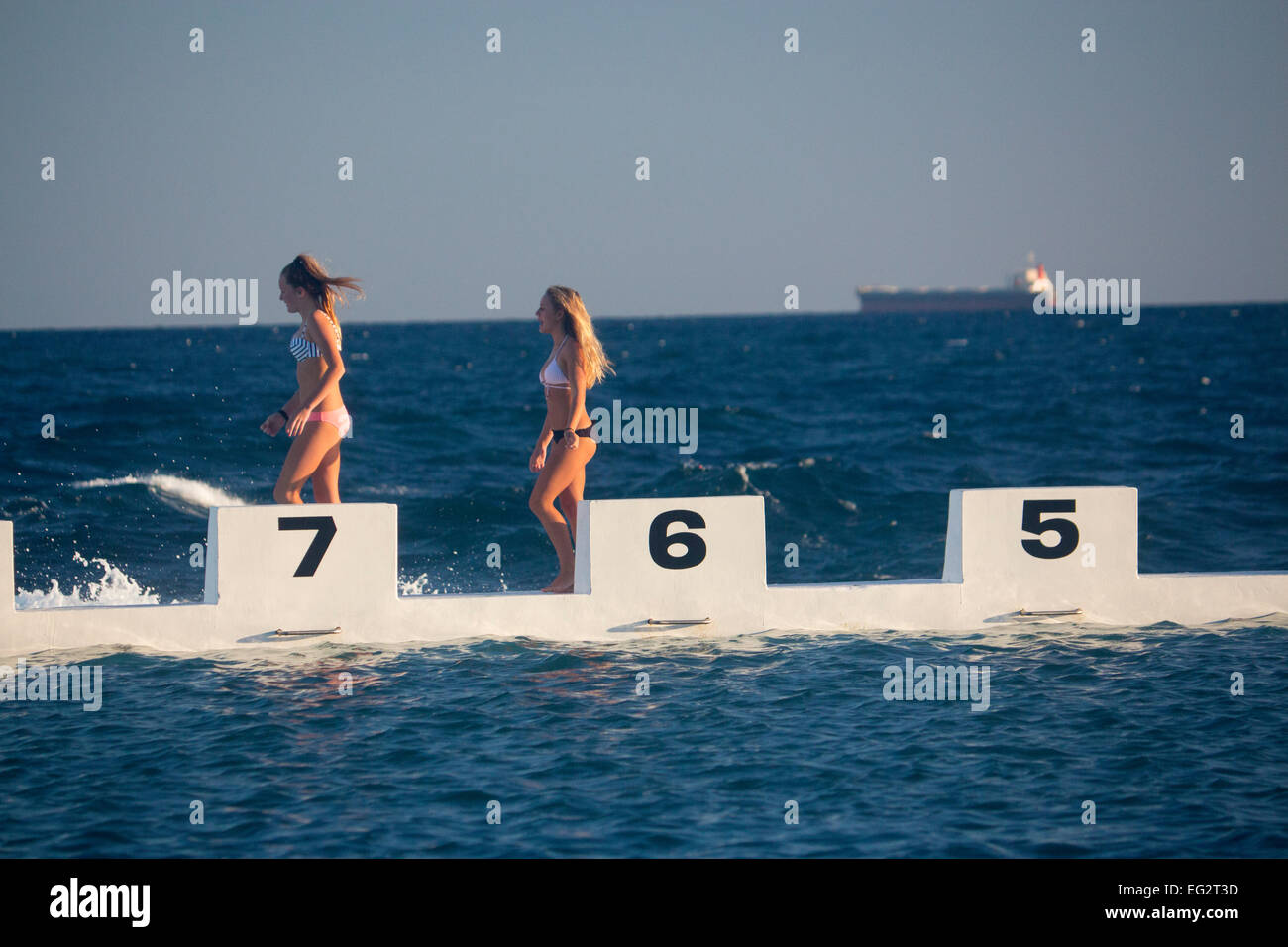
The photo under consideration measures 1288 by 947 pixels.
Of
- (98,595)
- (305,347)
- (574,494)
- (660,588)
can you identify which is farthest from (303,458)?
(98,595)

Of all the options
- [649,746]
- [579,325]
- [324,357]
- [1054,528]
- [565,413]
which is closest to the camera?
[649,746]

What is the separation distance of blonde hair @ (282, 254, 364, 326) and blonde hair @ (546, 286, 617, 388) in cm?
127

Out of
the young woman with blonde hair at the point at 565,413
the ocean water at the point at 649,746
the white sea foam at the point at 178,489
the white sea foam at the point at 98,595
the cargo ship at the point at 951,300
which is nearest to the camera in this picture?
the ocean water at the point at 649,746

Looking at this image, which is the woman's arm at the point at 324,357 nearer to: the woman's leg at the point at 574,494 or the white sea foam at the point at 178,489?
the woman's leg at the point at 574,494

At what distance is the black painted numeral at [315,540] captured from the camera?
324 inches

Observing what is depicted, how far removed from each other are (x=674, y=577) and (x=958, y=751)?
2482mm

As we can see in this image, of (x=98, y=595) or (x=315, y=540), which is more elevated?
(x=315, y=540)

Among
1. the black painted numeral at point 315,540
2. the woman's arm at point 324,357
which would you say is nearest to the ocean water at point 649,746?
the black painted numeral at point 315,540

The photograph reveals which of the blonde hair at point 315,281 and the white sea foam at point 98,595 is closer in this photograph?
the blonde hair at point 315,281

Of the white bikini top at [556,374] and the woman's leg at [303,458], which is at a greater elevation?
the white bikini top at [556,374]

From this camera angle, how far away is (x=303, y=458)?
27.8 feet

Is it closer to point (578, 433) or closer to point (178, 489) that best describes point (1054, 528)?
point (578, 433)

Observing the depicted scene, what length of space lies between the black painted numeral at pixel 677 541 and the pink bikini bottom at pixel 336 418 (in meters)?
2.05

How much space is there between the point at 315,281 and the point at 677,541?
9.22 feet
